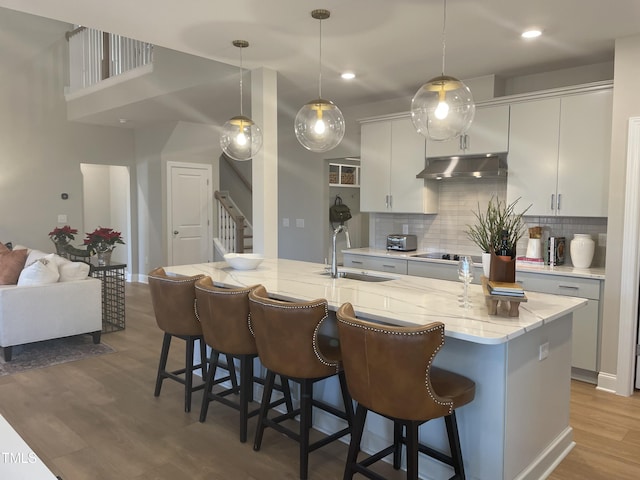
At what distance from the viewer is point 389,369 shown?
1979 mm

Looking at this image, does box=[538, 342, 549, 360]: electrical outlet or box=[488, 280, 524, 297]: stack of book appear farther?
box=[538, 342, 549, 360]: electrical outlet

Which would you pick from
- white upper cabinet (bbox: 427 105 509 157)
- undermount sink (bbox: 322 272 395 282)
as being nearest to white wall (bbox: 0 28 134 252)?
undermount sink (bbox: 322 272 395 282)

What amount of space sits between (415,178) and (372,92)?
1.18 m

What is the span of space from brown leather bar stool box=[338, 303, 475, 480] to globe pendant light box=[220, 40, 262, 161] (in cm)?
221

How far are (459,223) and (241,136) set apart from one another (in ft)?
9.14

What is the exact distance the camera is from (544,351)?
2.52 m

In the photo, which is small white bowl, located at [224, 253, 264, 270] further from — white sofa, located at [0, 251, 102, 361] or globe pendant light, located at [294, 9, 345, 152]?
white sofa, located at [0, 251, 102, 361]

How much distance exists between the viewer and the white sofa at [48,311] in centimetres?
439

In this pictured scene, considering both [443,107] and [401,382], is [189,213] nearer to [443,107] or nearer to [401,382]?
[443,107]

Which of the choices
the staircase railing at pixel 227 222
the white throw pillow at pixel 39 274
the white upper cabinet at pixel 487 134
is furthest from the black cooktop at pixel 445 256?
the staircase railing at pixel 227 222

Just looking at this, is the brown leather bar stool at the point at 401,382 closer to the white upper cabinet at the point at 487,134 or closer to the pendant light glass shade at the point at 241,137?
the pendant light glass shade at the point at 241,137

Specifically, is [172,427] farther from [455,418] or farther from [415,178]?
[415,178]

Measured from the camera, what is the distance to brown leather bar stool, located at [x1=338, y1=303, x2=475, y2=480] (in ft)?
6.33

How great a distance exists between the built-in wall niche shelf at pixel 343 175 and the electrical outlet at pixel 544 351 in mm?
6406
